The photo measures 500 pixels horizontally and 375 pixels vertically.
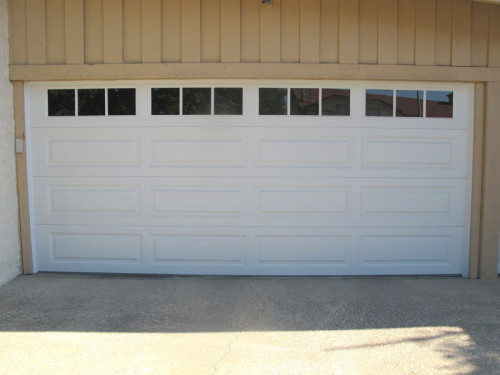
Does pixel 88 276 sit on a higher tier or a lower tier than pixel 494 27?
lower

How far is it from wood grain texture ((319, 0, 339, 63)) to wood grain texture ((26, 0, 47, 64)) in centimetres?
326

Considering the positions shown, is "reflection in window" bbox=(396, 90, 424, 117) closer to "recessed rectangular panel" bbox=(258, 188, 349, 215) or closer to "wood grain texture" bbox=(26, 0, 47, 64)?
"recessed rectangular panel" bbox=(258, 188, 349, 215)

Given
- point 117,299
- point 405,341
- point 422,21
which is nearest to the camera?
point 405,341

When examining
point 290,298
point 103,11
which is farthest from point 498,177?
point 103,11

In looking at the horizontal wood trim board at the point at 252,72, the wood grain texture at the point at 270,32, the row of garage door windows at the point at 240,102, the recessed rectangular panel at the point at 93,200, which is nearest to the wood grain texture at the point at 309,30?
the horizontal wood trim board at the point at 252,72

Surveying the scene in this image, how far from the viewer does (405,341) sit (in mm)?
2816

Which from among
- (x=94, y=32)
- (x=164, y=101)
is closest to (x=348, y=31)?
(x=164, y=101)

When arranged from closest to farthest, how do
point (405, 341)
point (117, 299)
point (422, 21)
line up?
point (405, 341) → point (117, 299) → point (422, 21)

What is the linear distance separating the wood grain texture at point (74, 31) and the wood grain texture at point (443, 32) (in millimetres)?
4160

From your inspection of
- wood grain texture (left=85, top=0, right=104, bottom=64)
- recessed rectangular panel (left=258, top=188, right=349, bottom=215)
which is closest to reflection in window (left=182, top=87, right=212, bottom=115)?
wood grain texture (left=85, top=0, right=104, bottom=64)

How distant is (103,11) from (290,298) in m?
3.87

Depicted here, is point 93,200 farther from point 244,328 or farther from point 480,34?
point 480,34

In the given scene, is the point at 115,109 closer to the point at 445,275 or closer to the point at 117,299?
the point at 117,299

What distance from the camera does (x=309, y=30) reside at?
4078mm
